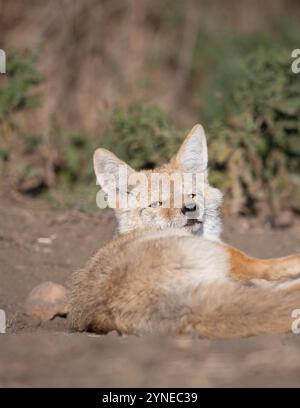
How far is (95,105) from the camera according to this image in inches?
457

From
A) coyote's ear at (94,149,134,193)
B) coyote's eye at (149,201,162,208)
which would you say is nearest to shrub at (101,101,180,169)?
coyote's ear at (94,149,134,193)

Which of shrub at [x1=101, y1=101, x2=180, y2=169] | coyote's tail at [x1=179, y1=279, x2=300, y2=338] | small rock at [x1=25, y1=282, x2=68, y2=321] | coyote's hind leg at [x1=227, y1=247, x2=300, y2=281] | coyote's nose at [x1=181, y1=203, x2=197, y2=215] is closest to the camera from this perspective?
coyote's tail at [x1=179, y1=279, x2=300, y2=338]

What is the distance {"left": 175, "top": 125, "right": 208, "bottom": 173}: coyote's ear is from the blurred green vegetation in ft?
7.85

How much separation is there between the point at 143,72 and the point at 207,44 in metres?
3.06

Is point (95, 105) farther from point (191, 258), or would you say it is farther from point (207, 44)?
point (191, 258)

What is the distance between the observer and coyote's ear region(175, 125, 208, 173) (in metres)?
6.26

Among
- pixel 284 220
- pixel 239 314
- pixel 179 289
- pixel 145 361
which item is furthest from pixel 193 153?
pixel 284 220

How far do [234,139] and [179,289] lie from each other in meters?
4.91

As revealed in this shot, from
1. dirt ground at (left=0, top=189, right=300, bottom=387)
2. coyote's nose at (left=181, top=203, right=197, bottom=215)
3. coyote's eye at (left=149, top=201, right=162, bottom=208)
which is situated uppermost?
coyote's eye at (left=149, top=201, right=162, bottom=208)

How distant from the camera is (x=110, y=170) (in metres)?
6.20

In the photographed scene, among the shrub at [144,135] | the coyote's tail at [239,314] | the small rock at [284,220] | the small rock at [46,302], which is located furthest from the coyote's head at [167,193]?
the small rock at [284,220]

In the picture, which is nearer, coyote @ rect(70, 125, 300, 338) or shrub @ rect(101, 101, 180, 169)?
coyote @ rect(70, 125, 300, 338)

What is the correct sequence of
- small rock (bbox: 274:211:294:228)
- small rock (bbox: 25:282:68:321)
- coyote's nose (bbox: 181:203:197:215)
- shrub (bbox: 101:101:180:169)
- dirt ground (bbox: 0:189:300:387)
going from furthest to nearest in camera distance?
small rock (bbox: 274:211:294:228) < shrub (bbox: 101:101:180:169) < small rock (bbox: 25:282:68:321) < coyote's nose (bbox: 181:203:197:215) < dirt ground (bbox: 0:189:300:387)

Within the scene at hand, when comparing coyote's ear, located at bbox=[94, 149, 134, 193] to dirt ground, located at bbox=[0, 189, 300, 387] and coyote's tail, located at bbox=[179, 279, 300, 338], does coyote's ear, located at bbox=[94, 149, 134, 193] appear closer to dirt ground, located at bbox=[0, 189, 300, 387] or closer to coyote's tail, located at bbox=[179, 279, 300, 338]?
dirt ground, located at bbox=[0, 189, 300, 387]
